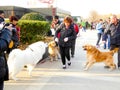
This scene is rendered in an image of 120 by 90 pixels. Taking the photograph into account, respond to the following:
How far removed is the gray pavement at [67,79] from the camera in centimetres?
760

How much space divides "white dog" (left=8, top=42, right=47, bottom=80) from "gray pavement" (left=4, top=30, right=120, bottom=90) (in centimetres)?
33

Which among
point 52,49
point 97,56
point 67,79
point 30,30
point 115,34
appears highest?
point 115,34

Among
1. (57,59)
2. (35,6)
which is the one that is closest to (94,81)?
(57,59)

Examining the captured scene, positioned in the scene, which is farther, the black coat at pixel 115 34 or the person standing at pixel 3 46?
the black coat at pixel 115 34

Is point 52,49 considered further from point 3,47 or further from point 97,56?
point 3,47

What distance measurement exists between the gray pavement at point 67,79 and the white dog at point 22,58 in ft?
1.07

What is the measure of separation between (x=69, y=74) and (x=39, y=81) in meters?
1.32

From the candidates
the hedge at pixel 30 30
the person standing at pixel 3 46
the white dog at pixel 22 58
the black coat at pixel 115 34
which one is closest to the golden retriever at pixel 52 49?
the hedge at pixel 30 30

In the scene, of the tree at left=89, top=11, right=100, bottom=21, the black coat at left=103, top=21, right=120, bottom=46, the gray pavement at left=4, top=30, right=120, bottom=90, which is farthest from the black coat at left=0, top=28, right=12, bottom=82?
the tree at left=89, top=11, right=100, bottom=21

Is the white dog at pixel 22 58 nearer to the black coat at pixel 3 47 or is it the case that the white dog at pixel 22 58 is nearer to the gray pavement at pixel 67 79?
the gray pavement at pixel 67 79

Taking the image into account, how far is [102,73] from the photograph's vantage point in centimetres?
951

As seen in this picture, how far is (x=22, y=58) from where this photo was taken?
7898 mm

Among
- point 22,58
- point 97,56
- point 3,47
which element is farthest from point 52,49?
point 3,47

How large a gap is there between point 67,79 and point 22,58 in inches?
56.5
